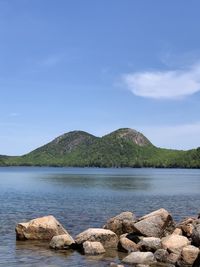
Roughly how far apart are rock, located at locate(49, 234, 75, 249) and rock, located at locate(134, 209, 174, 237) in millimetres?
4834

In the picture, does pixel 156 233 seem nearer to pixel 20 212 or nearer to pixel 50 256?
pixel 50 256

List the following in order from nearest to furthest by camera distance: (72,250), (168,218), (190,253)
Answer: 1. (190,253)
2. (72,250)
3. (168,218)

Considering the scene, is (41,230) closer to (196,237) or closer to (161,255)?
(161,255)

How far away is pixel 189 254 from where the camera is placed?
2698cm

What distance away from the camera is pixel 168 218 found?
34531 millimetres

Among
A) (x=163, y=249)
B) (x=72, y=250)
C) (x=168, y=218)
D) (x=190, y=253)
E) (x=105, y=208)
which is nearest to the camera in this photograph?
(x=190, y=253)

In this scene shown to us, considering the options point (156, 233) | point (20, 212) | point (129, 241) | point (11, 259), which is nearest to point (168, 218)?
point (156, 233)

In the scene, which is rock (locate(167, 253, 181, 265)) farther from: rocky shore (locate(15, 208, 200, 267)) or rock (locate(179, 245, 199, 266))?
rock (locate(179, 245, 199, 266))

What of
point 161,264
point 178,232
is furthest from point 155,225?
point 161,264

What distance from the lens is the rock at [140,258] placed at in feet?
91.1

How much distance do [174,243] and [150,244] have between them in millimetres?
1661

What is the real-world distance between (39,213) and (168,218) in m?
23.7

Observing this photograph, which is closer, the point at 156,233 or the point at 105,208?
the point at 156,233

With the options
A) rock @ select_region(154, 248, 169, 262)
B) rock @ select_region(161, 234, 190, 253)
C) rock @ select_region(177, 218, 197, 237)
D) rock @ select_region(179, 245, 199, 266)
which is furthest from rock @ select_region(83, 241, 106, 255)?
rock @ select_region(177, 218, 197, 237)
